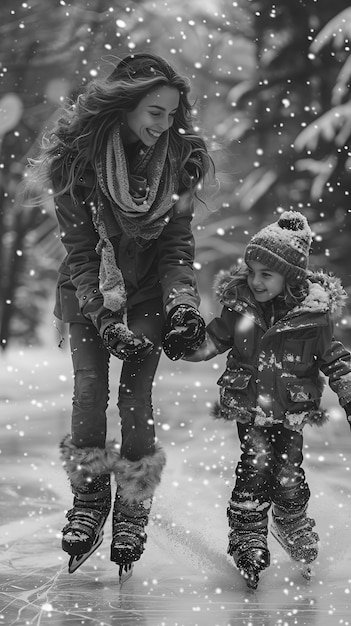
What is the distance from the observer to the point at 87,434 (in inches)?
114

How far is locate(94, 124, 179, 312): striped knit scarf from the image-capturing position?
2.79 meters

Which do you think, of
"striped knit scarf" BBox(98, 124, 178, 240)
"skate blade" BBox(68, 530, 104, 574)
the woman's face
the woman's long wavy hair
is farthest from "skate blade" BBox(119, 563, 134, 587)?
the woman's face

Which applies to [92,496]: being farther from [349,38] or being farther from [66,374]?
[349,38]

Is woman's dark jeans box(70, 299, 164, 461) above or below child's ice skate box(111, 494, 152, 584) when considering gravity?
above

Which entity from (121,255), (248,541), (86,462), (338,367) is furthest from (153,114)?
(248,541)

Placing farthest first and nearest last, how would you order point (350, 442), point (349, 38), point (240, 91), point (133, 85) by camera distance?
1. point (240, 91)
2. point (349, 38)
3. point (350, 442)
4. point (133, 85)

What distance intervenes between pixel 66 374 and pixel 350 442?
141 inches

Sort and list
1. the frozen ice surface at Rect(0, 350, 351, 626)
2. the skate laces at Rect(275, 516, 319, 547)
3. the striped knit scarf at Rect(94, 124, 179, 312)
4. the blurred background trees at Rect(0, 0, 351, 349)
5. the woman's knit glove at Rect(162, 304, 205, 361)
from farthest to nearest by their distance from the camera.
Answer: the blurred background trees at Rect(0, 0, 351, 349) < the skate laces at Rect(275, 516, 319, 547) < the striped knit scarf at Rect(94, 124, 179, 312) < the woman's knit glove at Rect(162, 304, 205, 361) < the frozen ice surface at Rect(0, 350, 351, 626)

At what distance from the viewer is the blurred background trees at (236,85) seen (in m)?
7.80

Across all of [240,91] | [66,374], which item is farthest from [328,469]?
[240,91]

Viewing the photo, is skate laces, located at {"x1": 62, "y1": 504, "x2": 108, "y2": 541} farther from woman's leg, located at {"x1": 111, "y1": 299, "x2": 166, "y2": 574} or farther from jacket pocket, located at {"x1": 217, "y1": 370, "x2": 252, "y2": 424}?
jacket pocket, located at {"x1": 217, "y1": 370, "x2": 252, "y2": 424}

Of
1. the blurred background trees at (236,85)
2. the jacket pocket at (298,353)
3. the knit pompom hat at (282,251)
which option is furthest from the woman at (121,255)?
the blurred background trees at (236,85)

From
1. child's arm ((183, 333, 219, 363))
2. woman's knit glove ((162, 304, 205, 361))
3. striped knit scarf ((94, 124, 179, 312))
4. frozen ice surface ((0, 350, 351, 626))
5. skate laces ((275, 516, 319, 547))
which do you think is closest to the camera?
frozen ice surface ((0, 350, 351, 626))

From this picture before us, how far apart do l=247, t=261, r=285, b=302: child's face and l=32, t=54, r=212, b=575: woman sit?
0.68 ft
